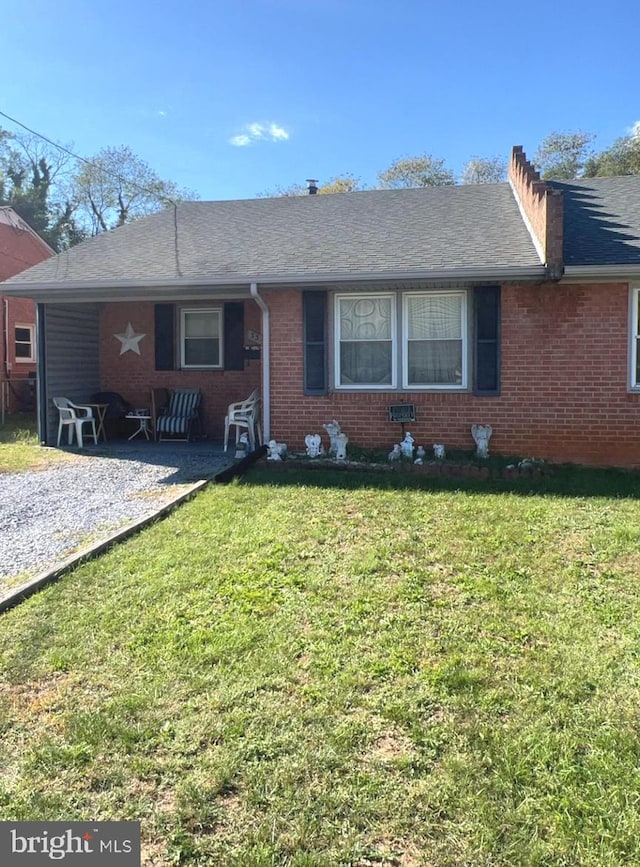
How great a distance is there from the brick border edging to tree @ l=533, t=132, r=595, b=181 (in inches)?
1148

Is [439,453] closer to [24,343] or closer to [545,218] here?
[545,218]

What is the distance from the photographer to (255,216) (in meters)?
11.9

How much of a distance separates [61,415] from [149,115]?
927 centimetres

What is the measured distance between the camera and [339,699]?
2816mm

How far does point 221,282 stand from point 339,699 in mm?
6701

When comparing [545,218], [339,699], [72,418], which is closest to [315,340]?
[545,218]

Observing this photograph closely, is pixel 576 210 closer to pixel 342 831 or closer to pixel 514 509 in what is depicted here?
pixel 514 509

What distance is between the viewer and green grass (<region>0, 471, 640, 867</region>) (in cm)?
210

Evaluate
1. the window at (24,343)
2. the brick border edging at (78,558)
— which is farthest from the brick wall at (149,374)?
the window at (24,343)

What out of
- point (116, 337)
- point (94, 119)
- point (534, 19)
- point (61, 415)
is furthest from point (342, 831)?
point (94, 119)

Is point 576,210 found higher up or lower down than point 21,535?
higher up

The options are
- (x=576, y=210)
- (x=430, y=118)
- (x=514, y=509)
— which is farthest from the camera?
(x=430, y=118)

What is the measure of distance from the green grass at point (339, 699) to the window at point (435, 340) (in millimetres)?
Answer: 3951

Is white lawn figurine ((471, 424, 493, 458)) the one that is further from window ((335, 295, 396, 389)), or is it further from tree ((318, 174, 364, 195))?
tree ((318, 174, 364, 195))
